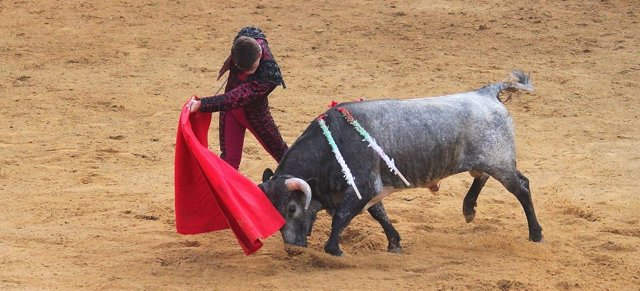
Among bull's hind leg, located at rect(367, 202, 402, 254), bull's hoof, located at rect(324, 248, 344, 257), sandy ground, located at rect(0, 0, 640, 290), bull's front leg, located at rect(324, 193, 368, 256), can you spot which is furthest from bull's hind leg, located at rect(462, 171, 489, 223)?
bull's hoof, located at rect(324, 248, 344, 257)

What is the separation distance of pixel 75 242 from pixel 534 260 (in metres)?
3.04

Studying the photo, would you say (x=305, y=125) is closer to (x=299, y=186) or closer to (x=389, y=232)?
(x=389, y=232)

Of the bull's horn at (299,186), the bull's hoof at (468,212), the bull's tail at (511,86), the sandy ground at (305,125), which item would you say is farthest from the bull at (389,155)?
the bull's hoof at (468,212)

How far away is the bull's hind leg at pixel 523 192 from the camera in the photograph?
7.29m

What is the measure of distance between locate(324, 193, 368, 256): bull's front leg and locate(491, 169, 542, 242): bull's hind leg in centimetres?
104

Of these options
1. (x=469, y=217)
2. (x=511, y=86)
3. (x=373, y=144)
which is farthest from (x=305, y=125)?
(x=373, y=144)

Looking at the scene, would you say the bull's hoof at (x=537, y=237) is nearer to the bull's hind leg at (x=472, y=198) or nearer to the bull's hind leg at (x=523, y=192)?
the bull's hind leg at (x=523, y=192)

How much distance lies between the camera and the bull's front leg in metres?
6.87

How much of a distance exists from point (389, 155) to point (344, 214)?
51 centimetres

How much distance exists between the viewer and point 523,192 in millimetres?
7336

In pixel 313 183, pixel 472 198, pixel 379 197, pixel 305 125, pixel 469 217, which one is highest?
pixel 313 183

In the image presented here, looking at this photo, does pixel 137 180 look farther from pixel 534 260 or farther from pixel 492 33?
pixel 492 33

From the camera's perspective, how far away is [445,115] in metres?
7.20

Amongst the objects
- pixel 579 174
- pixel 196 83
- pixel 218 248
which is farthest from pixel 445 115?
pixel 196 83
